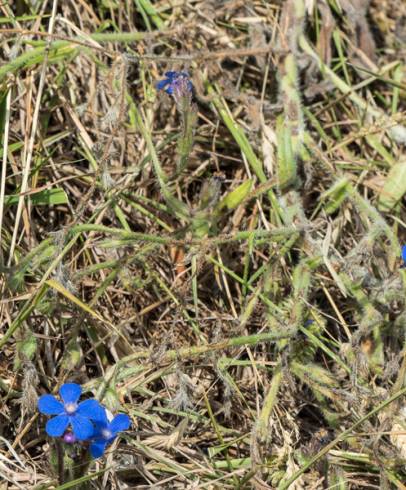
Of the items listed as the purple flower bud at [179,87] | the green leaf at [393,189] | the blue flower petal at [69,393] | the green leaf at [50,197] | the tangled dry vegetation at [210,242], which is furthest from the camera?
the green leaf at [393,189]

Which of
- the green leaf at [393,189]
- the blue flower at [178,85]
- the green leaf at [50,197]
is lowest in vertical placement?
the green leaf at [393,189]

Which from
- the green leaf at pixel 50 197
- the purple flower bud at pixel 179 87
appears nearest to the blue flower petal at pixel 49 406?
the green leaf at pixel 50 197

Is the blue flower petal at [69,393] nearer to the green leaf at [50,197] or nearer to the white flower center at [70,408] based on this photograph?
Answer: the white flower center at [70,408]

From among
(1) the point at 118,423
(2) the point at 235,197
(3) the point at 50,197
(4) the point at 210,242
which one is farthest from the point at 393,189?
(1) the point at 118,423

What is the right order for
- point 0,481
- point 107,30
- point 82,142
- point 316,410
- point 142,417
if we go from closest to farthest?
1. point 0,481
2. point 142,417
3. point 316,410
4. point 82,142
5. point 107,30

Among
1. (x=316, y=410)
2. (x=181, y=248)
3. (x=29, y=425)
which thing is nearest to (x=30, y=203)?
(x=181, y=248)

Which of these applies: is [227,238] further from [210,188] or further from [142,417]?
[142,417]

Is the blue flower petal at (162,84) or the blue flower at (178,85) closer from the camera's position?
the blue flower at (178,85)
